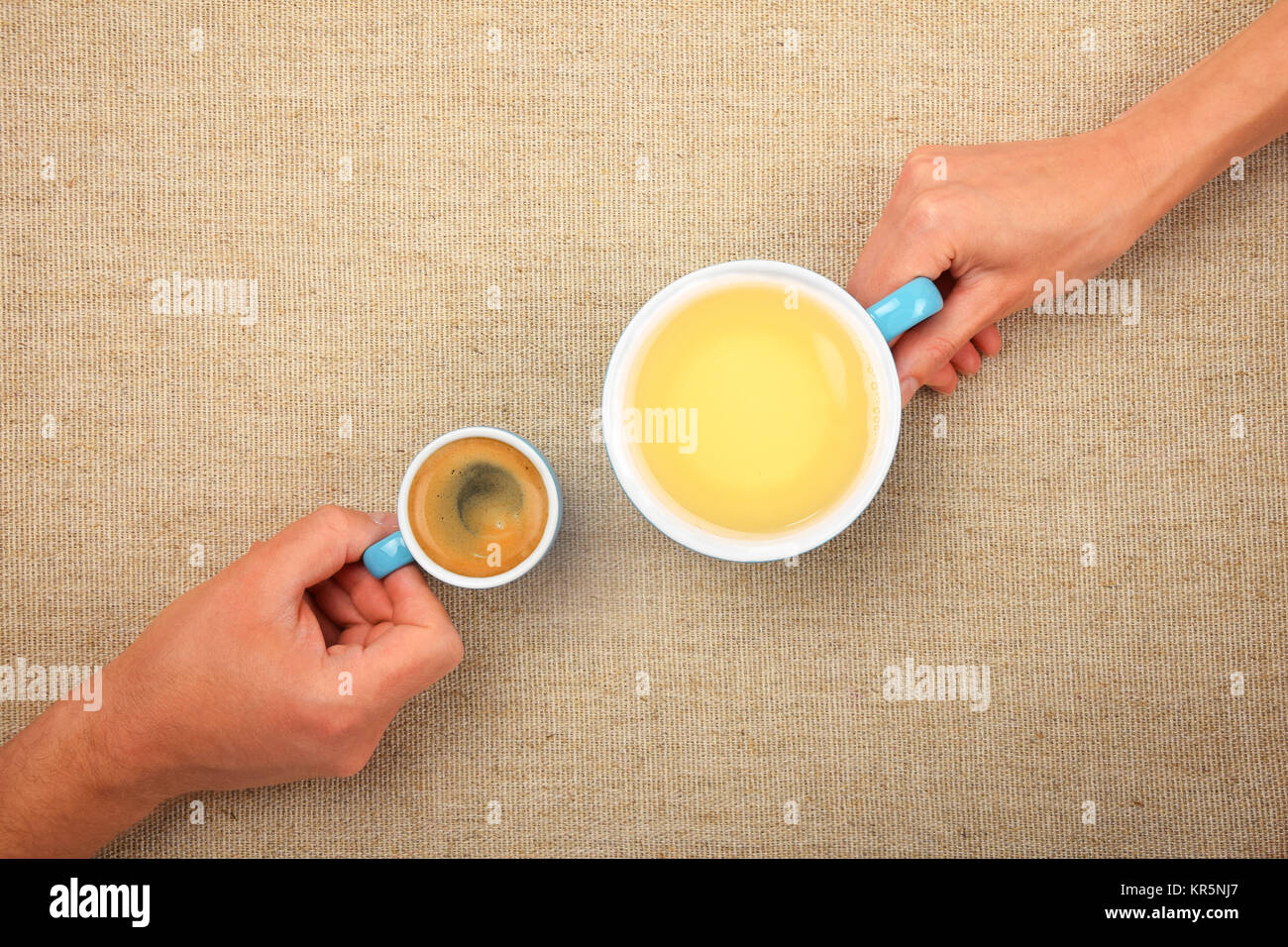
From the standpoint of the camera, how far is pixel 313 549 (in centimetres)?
72

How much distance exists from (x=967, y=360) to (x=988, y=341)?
25mm

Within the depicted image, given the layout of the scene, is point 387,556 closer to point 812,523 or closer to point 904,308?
point 812,523

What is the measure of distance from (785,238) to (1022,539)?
358mm

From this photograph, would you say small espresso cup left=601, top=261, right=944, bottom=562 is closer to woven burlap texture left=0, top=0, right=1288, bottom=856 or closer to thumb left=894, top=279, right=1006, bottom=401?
thumb left=894, top=279, right=1006, bottom=401

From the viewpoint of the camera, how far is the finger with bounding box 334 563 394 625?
0.76 meters

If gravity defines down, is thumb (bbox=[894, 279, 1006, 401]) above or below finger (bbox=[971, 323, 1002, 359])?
below

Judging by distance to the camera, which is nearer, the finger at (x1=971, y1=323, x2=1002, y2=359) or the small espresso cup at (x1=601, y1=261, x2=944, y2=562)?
the small espresso cup at (x1=601, y1=261, x2=944, y2=562)

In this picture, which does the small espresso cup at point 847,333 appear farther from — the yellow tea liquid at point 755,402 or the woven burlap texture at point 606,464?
the woven burlap texture at point 606,464

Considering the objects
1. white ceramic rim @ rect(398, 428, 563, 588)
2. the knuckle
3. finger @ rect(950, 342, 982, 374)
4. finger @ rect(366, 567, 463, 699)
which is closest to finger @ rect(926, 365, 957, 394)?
finger @ rect(950, 342, 982, 374)

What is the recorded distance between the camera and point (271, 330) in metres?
0.83

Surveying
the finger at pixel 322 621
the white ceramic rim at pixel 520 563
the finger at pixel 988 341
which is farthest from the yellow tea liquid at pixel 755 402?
the finger at pixel 322 621

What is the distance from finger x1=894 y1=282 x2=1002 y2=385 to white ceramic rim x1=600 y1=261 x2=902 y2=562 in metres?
0.09

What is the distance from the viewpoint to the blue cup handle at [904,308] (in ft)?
2.14
